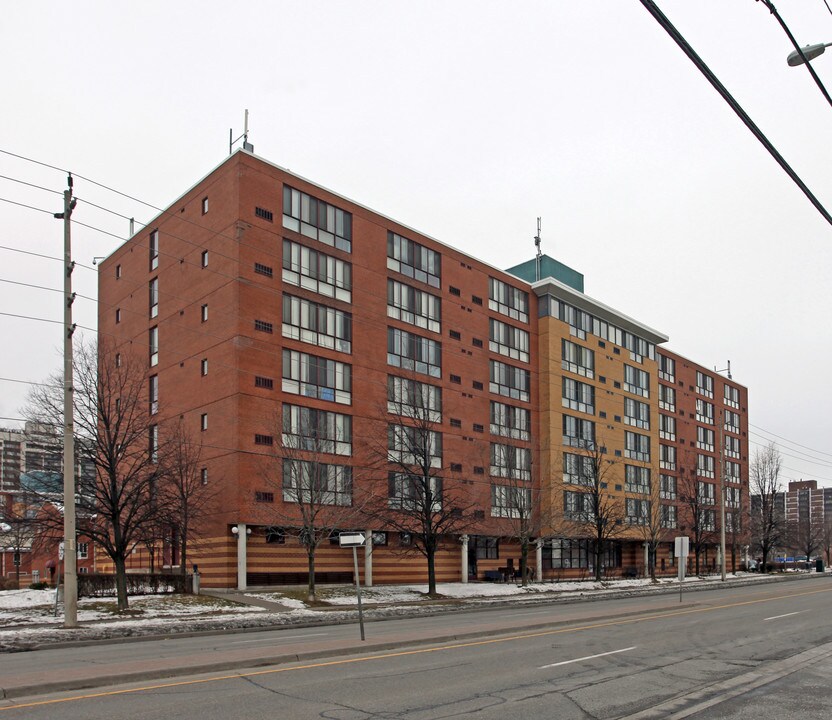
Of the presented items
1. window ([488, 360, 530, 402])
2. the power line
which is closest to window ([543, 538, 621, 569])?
window ([488, 360, 530, 402])

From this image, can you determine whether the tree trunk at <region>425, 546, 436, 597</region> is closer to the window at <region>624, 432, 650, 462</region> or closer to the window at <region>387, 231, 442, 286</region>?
the window at <region>387, 231, 442, 286</region>

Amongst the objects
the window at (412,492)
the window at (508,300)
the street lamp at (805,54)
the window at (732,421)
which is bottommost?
the window at (412,492)

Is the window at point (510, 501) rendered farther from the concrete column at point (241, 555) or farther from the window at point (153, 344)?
the window at point (153, 344)

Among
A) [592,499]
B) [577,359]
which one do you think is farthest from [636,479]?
[577,359]

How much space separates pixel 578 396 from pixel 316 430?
2784cm

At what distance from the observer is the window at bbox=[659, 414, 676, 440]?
3155 inches

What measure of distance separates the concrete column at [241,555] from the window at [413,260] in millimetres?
18288

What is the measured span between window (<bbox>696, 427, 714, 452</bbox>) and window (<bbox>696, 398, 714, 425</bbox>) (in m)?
1.03

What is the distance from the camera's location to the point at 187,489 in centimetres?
4078

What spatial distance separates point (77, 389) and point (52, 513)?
4.70 m

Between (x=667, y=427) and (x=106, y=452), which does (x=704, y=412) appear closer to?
(x=667, y=427)

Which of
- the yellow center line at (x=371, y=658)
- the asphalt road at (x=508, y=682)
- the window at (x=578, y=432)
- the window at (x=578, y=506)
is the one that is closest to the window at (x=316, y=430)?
the yellow center line at (x=371, y=658)

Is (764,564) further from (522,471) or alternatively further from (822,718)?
(822,718)

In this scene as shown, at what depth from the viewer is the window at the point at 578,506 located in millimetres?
59188
